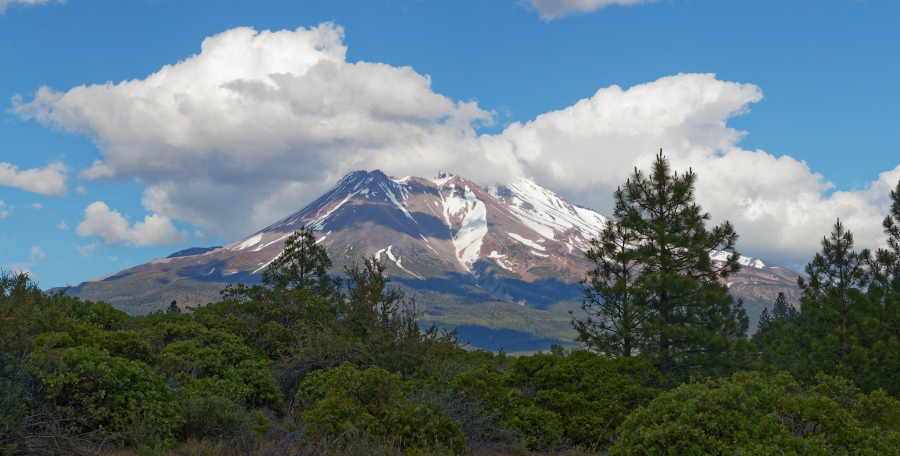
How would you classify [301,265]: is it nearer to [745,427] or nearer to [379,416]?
[379,416]

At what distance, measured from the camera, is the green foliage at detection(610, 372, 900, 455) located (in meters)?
8.17

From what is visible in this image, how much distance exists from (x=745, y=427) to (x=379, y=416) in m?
5.82

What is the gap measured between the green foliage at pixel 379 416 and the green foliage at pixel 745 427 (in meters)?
3.41

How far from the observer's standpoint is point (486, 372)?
14.9 m

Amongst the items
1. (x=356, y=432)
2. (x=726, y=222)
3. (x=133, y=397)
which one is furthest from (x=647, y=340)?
(x=133, y=397)

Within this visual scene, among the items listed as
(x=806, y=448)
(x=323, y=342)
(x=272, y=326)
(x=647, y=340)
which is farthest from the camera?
(x=647, y=340)

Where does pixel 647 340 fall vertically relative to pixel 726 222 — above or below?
below

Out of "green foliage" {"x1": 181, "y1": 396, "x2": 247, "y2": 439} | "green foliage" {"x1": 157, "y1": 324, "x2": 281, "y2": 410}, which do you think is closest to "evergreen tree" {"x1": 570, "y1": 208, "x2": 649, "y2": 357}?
"green foliage" {"x1": 157, "y1": 324, "x2": 281, "y2": 410}

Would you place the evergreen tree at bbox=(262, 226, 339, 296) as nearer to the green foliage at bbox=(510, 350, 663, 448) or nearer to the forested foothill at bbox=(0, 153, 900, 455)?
the forested foothill at bbox=(0, 153, 900, 455)

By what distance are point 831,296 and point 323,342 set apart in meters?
18.9

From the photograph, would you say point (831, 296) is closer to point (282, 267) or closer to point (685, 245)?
point (685, 245)

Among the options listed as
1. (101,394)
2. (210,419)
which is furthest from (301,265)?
(101,394)

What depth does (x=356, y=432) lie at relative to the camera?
10.6 metres

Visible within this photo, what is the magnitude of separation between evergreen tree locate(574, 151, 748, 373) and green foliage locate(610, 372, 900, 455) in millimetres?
12317
